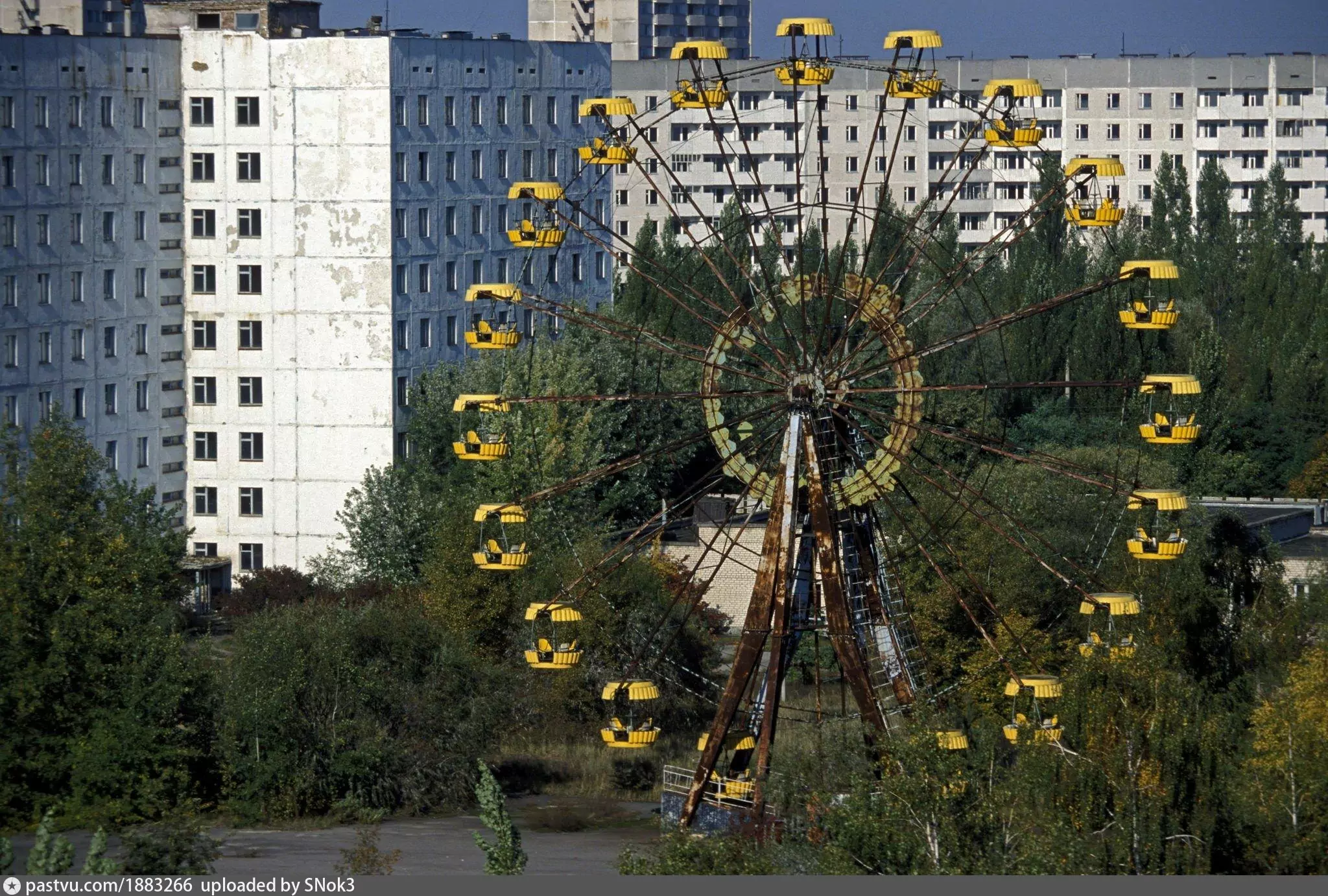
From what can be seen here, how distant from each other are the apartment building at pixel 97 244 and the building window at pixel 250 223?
175 centimetres

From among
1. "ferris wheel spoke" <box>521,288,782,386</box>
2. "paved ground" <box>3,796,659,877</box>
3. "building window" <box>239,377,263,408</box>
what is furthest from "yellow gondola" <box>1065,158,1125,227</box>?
"building window" <box>239,377,263,408</box>

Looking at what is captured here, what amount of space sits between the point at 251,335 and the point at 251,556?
6.01 m

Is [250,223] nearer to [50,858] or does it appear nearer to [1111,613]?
[1111,613]

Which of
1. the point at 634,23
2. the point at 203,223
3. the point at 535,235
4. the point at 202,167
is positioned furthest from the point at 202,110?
the point at 634,23

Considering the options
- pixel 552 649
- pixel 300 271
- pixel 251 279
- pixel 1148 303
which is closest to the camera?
pixel 552 649

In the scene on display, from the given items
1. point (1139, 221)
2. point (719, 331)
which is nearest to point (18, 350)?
point (719, 331)

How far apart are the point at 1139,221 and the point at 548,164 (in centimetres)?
3665

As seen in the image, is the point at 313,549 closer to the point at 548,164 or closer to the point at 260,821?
the point at 548,164

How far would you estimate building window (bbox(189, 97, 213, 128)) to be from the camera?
66.3 meters

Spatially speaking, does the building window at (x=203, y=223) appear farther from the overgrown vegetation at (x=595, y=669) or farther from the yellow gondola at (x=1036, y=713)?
the yellow gondola at (x=1036, y=713)

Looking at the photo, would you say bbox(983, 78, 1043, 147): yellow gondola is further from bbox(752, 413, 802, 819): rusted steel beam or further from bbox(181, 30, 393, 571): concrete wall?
bbox(181, 30, 393, 571): concrete wall

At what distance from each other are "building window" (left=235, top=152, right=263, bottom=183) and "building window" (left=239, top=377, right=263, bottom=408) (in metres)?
5.34

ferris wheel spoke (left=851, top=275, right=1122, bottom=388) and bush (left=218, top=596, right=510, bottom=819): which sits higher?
ferris wheel spoke (left=851, top=275, right=1122, bottom=388)

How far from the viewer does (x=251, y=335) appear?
220 feet
